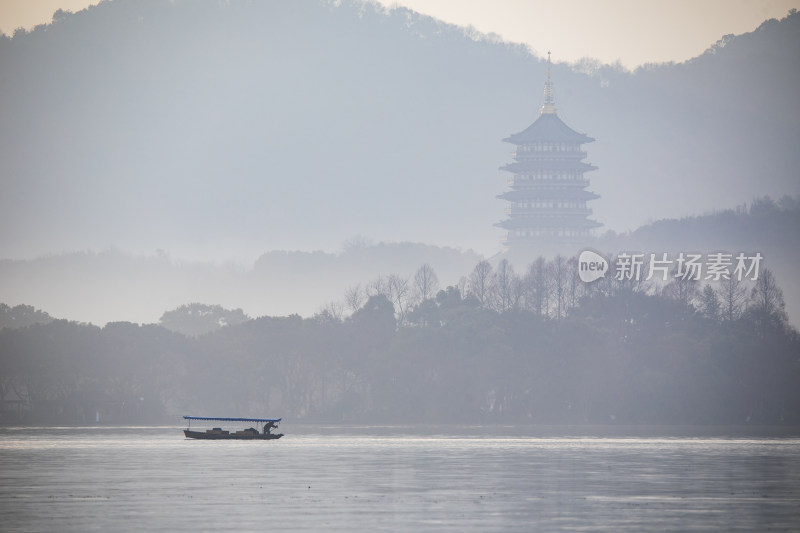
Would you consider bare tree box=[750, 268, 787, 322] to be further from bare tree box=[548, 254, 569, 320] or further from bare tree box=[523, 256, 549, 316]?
bare tree box=[523, 256, 549, 316]

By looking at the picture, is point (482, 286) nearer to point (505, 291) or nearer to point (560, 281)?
point (505, 291)

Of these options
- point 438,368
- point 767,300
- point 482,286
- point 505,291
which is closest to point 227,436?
point 438,368

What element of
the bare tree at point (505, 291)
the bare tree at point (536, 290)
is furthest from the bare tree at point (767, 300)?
the bare tree at point (505, 291)

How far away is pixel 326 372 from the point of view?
161125 millimetres

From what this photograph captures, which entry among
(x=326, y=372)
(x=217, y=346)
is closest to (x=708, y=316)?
(x=326, y=372)

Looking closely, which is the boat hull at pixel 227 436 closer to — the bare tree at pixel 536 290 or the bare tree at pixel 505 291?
the bare tree at pixel 505 291

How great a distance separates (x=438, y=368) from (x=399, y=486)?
283 ft

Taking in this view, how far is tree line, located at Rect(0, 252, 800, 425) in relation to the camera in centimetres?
15050

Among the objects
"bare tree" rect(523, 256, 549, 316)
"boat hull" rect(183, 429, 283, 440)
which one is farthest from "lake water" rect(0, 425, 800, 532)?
"bare tree" rect(523, 256, 549, 316)

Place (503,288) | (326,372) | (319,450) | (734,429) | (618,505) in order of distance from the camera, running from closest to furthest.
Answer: (618,505)
(319,450)
(734,429)
(326,372)
(503,288)

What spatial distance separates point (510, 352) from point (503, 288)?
28.3 m

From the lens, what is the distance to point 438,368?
155750mm

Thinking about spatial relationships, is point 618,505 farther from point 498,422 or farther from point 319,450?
point 498,422

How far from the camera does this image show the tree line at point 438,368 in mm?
150500
